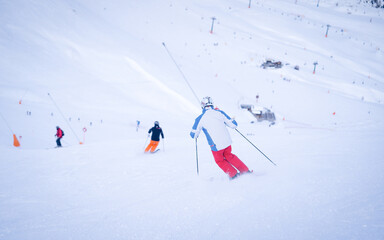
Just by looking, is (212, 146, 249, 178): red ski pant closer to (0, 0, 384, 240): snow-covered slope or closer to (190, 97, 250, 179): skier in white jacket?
(190, 97, 250, 179): skier in white jacket

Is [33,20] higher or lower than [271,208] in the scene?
higher

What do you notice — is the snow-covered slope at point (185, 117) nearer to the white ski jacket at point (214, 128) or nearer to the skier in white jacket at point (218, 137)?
the skier in white jacket at point (218, 137)

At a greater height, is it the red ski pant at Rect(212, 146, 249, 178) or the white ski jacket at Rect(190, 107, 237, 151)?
the white ski jacket at Rect(190, 107, 237, 151)

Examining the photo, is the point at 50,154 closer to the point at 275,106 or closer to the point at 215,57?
the point at 275,106

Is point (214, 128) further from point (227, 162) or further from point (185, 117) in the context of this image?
point (185, 117)

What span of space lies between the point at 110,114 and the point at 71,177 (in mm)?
9833

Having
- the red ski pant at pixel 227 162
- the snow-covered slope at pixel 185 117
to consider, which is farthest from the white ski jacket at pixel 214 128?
the snow-covered slope at pixel 185 117

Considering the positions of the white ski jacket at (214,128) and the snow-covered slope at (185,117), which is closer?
the snow-covered slope at (185,117)

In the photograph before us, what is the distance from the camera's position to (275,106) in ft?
57.0

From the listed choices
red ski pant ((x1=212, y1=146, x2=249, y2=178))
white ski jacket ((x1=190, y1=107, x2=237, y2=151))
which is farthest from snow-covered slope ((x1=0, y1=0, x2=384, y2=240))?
white ski jacket ((x1=190, y1=107, x2=237, y2=151))

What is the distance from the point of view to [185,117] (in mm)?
14461

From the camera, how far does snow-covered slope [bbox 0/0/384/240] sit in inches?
94.5

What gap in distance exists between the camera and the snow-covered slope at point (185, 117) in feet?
7.88

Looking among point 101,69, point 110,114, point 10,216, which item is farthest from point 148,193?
point 101,69
